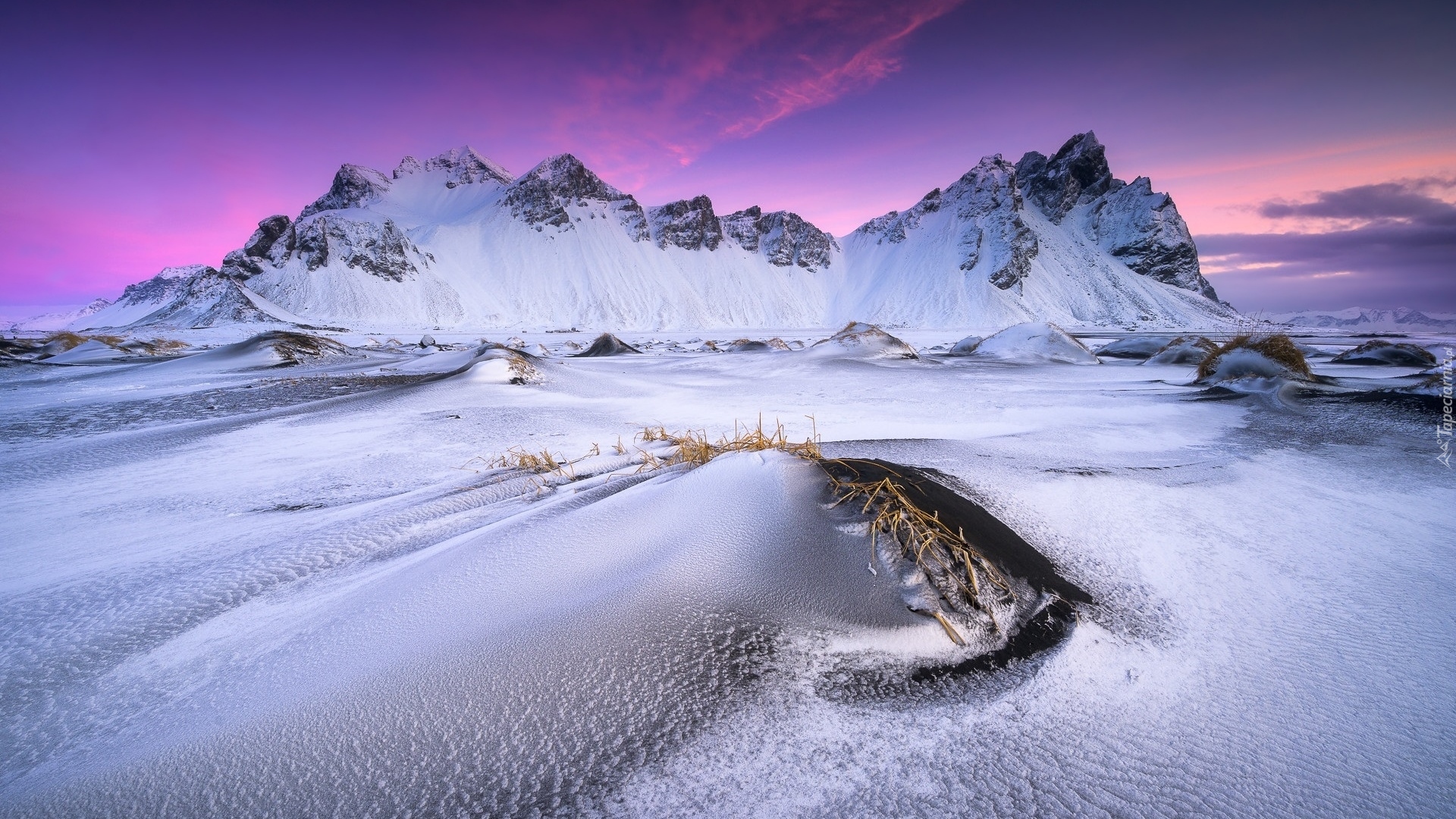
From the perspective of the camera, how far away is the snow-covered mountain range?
5241cm

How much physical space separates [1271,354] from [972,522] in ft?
21.5

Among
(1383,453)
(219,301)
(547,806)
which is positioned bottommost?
(1383,453)

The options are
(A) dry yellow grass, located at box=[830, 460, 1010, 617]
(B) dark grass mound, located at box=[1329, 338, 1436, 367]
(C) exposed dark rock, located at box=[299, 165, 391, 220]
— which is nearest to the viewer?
(A) dry yellow grass, located at box=[830, 460, 1010, 617]

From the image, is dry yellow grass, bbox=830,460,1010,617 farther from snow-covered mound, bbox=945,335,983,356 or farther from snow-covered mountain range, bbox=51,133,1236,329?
snow-covered mountain range, bbox=51,133,1236,329

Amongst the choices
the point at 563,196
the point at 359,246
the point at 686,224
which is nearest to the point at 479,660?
the point at 359,246

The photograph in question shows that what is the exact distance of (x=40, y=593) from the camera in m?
1.55

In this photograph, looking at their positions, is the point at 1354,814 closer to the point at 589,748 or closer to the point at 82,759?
the point at 589,748

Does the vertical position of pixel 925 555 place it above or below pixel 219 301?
below

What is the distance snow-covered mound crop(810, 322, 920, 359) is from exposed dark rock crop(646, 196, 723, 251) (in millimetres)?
65602

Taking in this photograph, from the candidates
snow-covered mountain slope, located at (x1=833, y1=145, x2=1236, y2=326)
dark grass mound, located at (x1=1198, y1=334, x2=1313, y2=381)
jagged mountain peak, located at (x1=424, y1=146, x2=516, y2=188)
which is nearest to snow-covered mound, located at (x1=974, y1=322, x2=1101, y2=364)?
dark grass mound, located at (x1=1198, y1=334, x2=1313, y2=381)

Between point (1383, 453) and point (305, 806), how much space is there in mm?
4818

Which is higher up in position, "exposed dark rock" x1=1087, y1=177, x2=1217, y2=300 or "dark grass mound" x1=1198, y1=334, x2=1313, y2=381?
"exposed dark rock" x1=1087, y1=177, x2=1217, y2=300

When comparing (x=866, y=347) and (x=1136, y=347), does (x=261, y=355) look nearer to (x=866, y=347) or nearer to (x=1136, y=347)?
(x=866, y=347)

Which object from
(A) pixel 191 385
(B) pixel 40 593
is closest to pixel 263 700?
(B) pixel 40 593
